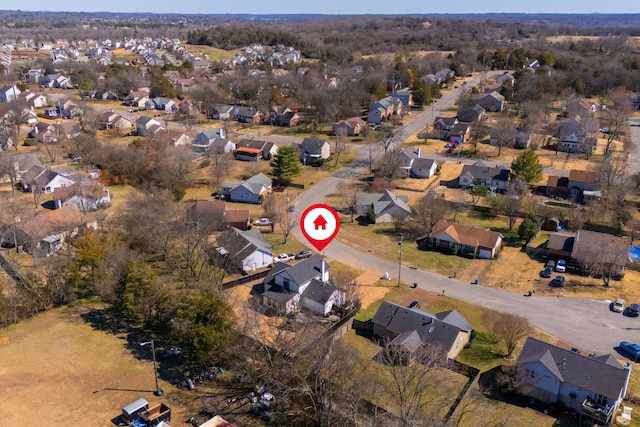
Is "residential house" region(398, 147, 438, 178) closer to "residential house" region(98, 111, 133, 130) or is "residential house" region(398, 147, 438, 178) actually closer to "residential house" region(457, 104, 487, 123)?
"residential house" region(457, 104, 487, 123)

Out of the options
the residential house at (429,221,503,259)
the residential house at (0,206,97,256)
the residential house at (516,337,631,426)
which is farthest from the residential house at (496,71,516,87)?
the residential house at (0,206,97,256)

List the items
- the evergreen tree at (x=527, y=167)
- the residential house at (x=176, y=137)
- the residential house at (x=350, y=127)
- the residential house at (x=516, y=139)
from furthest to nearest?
the residential house at (x=350, y=127)
the residential house at (x=516, y=139)
the residential house at (x=176, y=137)
the evergreen tree at (x=527, y=167)

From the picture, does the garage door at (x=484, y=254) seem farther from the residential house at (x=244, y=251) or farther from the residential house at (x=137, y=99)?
the residential house at (x=137, y=99)

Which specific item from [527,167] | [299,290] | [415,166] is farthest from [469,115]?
[299,290]

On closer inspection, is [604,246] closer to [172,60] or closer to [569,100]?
[569,100]

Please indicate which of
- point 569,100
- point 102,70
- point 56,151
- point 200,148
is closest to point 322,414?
point 200,148

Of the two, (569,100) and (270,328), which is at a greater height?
(569,100)

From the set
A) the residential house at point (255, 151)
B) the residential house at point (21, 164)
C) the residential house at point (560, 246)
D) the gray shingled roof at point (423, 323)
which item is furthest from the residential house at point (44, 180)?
the residential house at point (560, 246)
